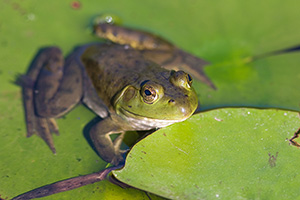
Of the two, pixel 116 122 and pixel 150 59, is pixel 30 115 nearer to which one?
pixel 116 122

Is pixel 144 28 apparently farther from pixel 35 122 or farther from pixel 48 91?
pixel 35 122

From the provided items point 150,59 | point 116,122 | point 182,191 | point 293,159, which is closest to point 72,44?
point 150,59

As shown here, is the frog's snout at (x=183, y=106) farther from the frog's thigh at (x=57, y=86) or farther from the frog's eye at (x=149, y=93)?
the frog's thigh at (x=57, y=86)

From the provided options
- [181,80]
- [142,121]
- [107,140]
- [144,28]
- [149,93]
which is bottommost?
[107,140]

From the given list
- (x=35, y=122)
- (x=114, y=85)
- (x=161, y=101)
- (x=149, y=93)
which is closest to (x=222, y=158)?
(x=161, y=101)

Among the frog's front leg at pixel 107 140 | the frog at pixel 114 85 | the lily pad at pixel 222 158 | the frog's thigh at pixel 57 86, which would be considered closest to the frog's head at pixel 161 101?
the frog at pixel 114 85

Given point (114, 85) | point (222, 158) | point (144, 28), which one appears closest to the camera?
point (222, 158)
